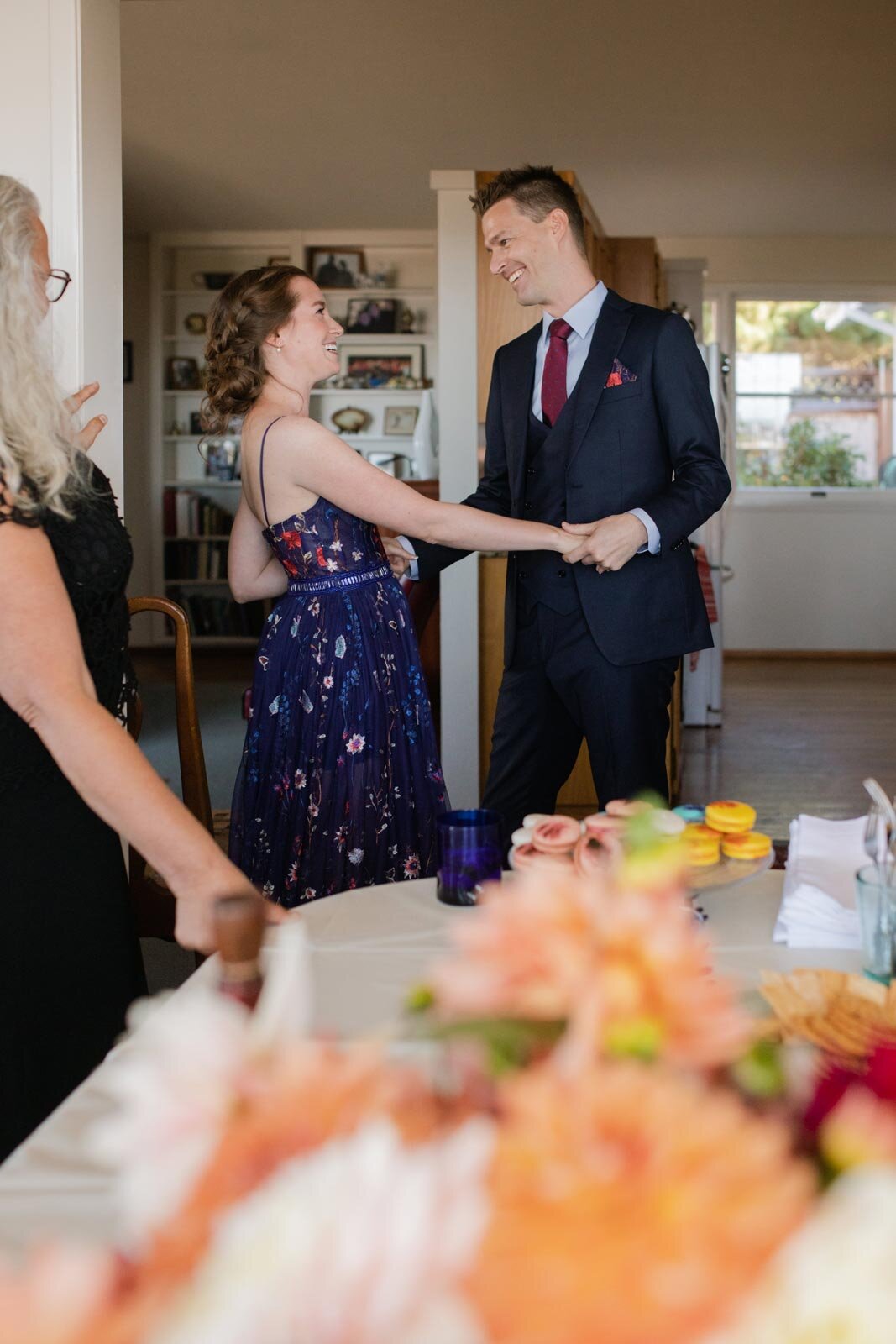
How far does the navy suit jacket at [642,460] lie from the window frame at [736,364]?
7.14m

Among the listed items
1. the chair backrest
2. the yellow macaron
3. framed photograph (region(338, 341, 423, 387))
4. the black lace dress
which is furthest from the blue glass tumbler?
framed photograph (region(338, 341, 423, 387))

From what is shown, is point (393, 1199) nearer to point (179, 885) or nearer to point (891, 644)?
point (179, 885)

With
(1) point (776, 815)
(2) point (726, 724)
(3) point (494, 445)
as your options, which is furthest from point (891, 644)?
(3) point (494, 445)

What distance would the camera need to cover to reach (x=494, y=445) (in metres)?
2.76

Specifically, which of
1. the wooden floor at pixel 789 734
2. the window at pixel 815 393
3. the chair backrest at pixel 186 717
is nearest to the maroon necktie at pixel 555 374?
the chair backrest at pixel 186 717

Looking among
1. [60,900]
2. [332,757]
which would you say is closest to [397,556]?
[332,757]

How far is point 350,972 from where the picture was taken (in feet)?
3.96

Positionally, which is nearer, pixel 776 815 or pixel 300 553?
pixel 300 553

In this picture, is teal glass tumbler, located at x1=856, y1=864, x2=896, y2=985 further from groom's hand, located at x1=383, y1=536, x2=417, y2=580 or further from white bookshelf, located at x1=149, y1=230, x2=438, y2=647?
white bookshelf, located at x1=149, y1=230, x2=438, y2=647

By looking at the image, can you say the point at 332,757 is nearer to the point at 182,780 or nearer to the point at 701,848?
the point at 182,780

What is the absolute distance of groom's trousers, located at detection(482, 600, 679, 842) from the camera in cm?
246

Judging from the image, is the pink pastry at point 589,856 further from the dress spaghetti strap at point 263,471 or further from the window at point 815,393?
the window at point 815,393

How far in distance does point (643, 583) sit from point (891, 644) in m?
7.80

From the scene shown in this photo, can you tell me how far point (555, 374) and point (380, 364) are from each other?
7015mm
